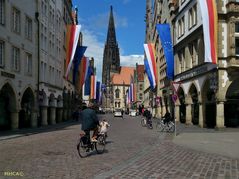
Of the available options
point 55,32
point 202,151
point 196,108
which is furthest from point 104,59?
point 202,151

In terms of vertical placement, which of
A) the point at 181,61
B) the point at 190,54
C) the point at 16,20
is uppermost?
the point at 16,20

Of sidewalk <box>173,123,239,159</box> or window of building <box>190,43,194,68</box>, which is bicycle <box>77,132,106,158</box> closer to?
sidewalk <box>173,123,239,159</box>

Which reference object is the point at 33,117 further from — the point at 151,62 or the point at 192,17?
the point at 151,62

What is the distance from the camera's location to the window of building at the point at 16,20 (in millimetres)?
34281

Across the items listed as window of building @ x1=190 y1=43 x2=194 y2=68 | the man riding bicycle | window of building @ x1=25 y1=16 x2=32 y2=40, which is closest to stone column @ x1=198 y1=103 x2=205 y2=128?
window of building @ x1=190 y1=43 x2=194 y2=68

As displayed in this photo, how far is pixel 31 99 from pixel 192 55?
51.4 ft

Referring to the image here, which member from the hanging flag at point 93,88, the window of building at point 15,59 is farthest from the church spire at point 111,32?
the window of building at point 15,59

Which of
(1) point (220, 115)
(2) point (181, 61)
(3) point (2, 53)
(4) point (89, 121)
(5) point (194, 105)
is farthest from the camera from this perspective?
(2) point (181, 61)

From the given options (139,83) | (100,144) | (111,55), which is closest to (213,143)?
(100,144)

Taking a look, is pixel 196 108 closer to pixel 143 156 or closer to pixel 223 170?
pixel 143 156

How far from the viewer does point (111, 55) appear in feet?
609

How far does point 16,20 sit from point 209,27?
1506 cm

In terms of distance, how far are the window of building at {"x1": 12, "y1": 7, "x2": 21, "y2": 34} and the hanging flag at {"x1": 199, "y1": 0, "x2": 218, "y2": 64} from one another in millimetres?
14208

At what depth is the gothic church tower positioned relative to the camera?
607ft
